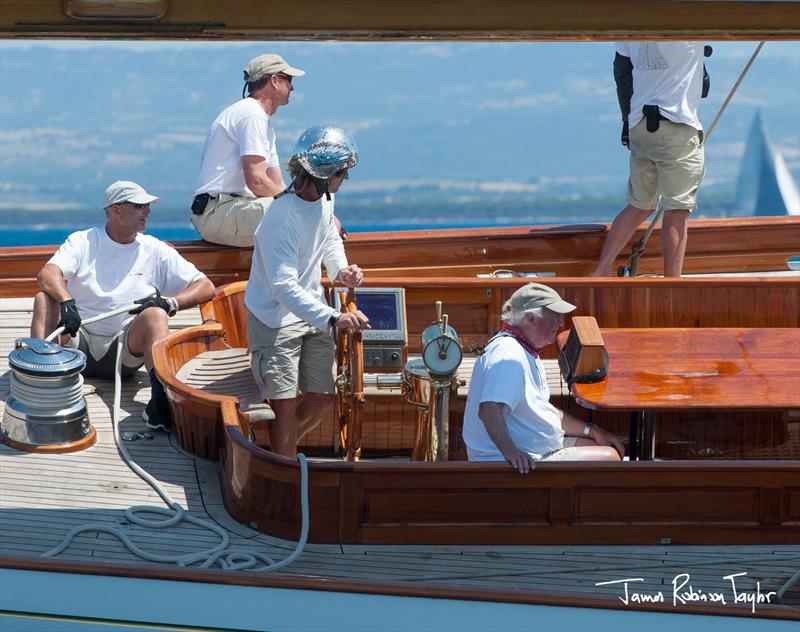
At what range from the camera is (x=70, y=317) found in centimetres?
446

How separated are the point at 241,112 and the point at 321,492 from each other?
2305 mm

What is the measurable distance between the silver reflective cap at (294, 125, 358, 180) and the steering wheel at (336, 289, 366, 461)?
0.47 metres

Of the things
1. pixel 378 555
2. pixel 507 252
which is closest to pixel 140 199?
pixel 378 555

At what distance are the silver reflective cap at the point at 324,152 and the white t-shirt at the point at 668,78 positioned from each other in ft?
5.88

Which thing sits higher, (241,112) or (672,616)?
(241,112)

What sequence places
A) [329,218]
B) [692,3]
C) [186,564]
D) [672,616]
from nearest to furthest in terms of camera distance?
[692,3]
[672,616]
[186,564]
[329,218]

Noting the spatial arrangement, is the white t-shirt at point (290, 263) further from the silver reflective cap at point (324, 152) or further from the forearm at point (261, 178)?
the forearm at point (261, 178)

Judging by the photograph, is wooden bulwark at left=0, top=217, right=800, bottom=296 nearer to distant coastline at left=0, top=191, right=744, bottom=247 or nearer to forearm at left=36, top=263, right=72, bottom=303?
forearm at left=36, top=263, right=72, bottom=303

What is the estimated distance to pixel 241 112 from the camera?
529cm

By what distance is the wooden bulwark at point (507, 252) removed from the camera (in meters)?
5.79

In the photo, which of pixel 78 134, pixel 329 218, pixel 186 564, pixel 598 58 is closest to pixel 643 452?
pixel 329 218

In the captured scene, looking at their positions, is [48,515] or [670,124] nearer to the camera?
[48,515]

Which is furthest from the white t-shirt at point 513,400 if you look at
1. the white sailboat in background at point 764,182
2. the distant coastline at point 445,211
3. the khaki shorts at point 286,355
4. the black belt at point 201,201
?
the distant coastline at point 445,211

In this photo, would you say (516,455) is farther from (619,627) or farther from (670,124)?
(670,124)
